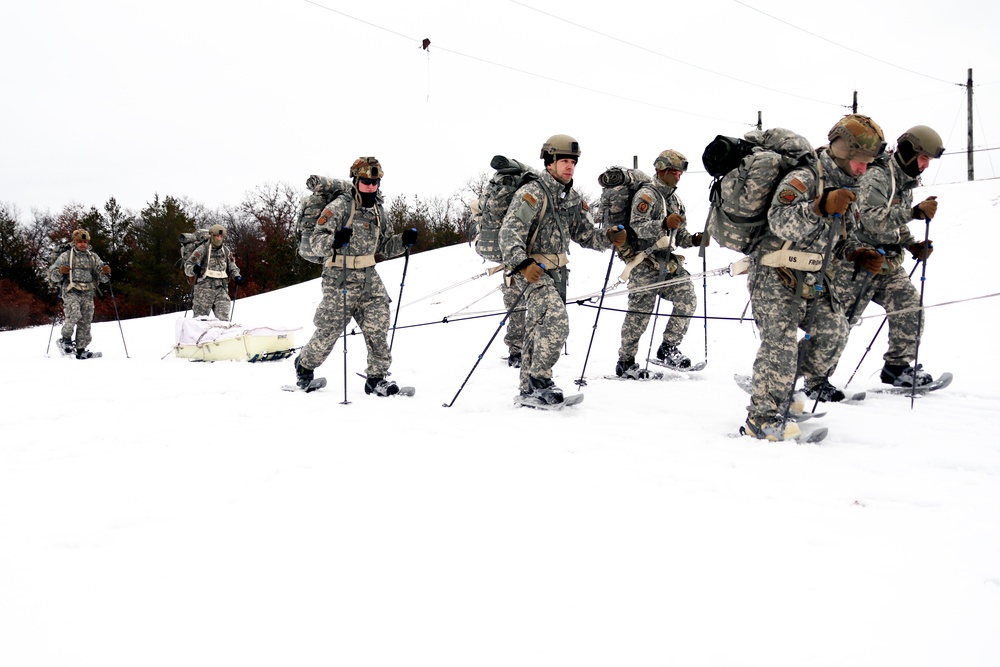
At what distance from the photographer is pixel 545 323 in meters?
5.96

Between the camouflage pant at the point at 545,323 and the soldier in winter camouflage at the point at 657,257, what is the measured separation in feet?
6.25

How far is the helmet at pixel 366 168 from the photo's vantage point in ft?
22.1

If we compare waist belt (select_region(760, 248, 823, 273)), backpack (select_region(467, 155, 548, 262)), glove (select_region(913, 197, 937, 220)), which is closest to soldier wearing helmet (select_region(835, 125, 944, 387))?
glove (select_region(913, 197, 937, 220))

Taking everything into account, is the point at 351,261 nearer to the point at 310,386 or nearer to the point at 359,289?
the point at 359,289

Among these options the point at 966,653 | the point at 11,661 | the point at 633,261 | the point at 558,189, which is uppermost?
the point at 558,189

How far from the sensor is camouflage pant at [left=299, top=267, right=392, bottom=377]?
22.9 ft

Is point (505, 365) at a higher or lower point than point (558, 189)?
lower

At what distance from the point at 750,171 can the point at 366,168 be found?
3.87 m

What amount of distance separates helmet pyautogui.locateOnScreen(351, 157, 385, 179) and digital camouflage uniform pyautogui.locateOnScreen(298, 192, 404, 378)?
287 mm

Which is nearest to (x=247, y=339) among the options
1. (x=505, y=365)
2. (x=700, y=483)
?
(x=505, y=365)

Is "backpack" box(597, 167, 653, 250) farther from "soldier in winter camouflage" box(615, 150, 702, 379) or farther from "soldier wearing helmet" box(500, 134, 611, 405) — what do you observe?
"soldier wearing helmet" box(500, 134, 611, 405)

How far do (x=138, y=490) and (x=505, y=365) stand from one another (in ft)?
19.7

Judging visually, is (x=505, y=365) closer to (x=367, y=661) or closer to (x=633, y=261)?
(x=633, y=261)

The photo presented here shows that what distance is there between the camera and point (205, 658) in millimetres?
2076
